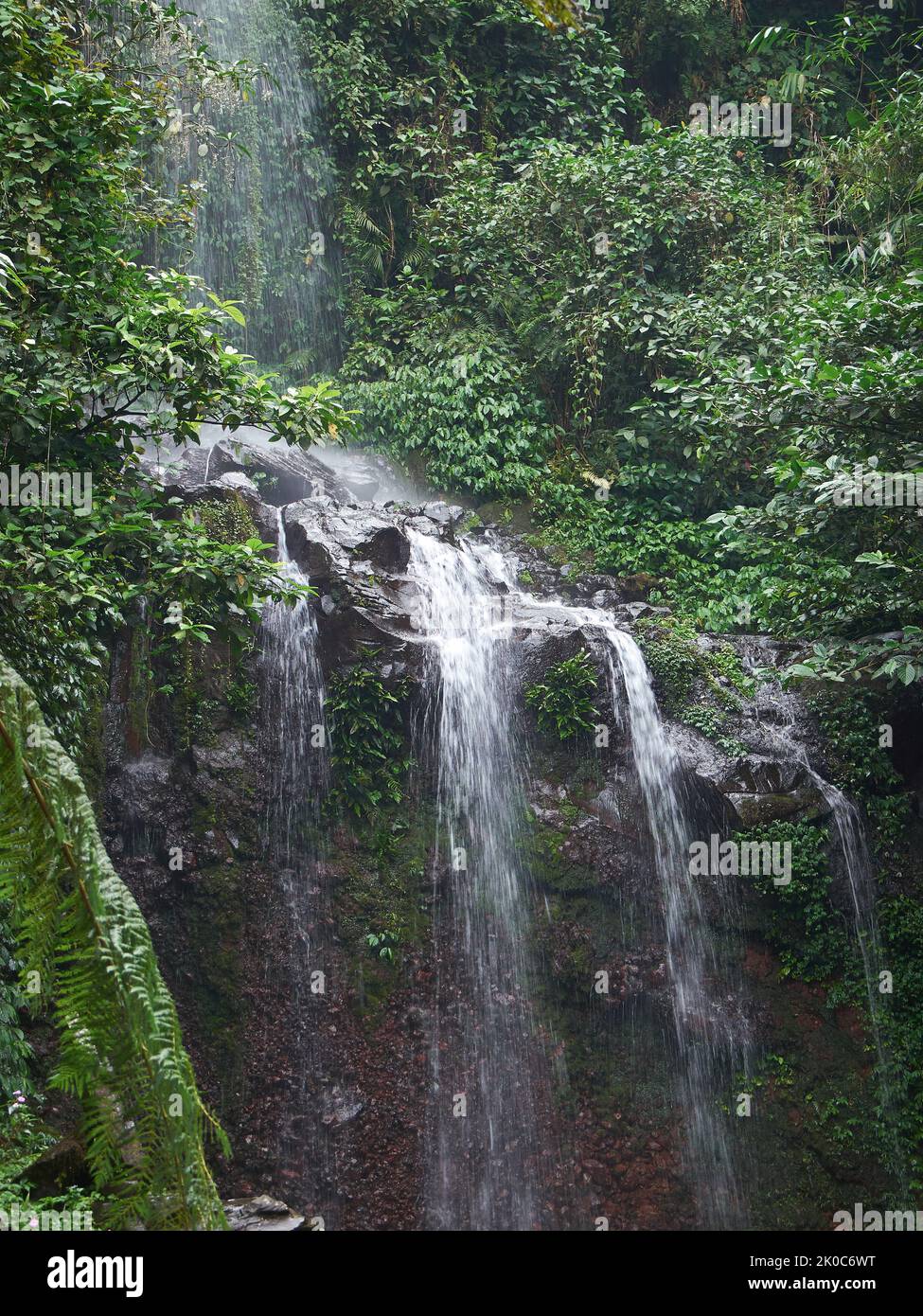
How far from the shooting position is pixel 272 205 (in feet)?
49.0

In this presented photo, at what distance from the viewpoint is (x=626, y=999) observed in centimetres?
831

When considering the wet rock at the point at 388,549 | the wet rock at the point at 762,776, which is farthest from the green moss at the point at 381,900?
the wet rock at the point at 762,776

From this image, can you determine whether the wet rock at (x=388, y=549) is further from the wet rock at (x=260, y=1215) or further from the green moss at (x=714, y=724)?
the wet rock at (x=260, y=1215)

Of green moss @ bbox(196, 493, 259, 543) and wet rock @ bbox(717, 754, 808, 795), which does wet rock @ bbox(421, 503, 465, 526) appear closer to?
green moss @ bbox(196, 493, 259, 543)

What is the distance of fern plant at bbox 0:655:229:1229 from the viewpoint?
204 cm

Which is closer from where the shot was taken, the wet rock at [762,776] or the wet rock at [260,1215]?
the wet rock at [260,1215]

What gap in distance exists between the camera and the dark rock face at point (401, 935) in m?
7.63

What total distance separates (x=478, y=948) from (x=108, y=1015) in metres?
6.64

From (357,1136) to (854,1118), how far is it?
4.25 m

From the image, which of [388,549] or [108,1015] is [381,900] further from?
[108,1015]

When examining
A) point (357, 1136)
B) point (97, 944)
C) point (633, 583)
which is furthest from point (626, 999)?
point (97, 944)

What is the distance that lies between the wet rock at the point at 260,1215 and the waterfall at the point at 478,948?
2.26 meters

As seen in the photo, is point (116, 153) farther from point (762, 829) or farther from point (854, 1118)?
point (854, 1118)

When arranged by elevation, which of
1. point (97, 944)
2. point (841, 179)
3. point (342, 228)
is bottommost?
point (97, 944)
